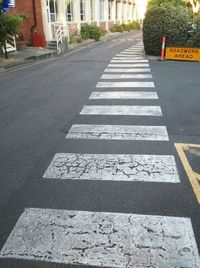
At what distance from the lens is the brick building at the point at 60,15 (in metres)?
24.1

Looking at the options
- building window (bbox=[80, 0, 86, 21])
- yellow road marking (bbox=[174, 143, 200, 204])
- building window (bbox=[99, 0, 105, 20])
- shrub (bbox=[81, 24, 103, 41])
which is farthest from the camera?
building window (bbox=[99, 0, 105, 20])

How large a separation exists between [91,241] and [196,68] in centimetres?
1271

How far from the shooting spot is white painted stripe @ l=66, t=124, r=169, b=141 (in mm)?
6410

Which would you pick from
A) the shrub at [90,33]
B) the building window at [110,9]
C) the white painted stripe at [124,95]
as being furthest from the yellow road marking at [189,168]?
the building window at [110,9]

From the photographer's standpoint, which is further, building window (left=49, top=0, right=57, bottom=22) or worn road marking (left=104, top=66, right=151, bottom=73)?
building window (left=49, top=0, right=57, bottom=22)

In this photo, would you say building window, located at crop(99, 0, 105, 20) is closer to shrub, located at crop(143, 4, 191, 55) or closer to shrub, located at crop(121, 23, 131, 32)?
shrub, located at crop(121, 23, 131, 32)

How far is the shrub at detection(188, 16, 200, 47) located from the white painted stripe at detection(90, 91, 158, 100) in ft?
30.7

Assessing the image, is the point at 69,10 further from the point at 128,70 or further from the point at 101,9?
the point at 128,70

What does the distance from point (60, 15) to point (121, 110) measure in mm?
23266

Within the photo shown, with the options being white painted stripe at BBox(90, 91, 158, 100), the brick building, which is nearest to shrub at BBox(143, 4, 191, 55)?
the brick building

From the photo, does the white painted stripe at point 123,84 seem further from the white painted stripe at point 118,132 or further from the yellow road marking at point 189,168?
the yellow road marking at point 189,168

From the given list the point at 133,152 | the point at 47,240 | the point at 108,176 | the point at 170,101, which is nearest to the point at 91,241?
the point at 47,240

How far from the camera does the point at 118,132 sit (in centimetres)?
669

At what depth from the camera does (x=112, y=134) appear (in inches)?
260
